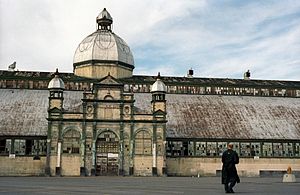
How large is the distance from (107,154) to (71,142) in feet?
14.0

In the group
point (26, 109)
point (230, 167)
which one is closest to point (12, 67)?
point (26, 109)

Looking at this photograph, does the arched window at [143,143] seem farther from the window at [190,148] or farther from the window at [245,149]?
the window at [245,149]

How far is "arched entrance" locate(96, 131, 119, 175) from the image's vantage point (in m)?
49.5

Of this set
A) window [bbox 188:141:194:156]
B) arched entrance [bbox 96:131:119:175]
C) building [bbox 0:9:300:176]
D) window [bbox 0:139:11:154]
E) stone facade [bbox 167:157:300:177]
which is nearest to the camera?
arched entrance [bbox 96:131:119:175]

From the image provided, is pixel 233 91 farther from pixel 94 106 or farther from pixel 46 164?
pixel 46 164

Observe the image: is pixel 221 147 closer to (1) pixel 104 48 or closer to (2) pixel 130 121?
(2) pixel 130 121

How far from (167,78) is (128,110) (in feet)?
50.6

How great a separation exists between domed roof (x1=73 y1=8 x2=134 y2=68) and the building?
5.8 inches

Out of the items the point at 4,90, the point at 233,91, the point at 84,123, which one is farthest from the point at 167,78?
the point at 4,90

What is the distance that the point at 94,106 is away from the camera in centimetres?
5028

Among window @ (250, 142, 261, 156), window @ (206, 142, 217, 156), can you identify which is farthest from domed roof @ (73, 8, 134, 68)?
window @ (250, 142, 261, 156)

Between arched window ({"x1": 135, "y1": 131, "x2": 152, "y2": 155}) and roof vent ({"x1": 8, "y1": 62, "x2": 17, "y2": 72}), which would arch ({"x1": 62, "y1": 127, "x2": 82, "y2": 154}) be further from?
roof vent ({"x1": 8, "y1": 62, "x2": 17, "y2": 72})

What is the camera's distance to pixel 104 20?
67062mm

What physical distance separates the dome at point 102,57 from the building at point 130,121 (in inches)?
5.6
